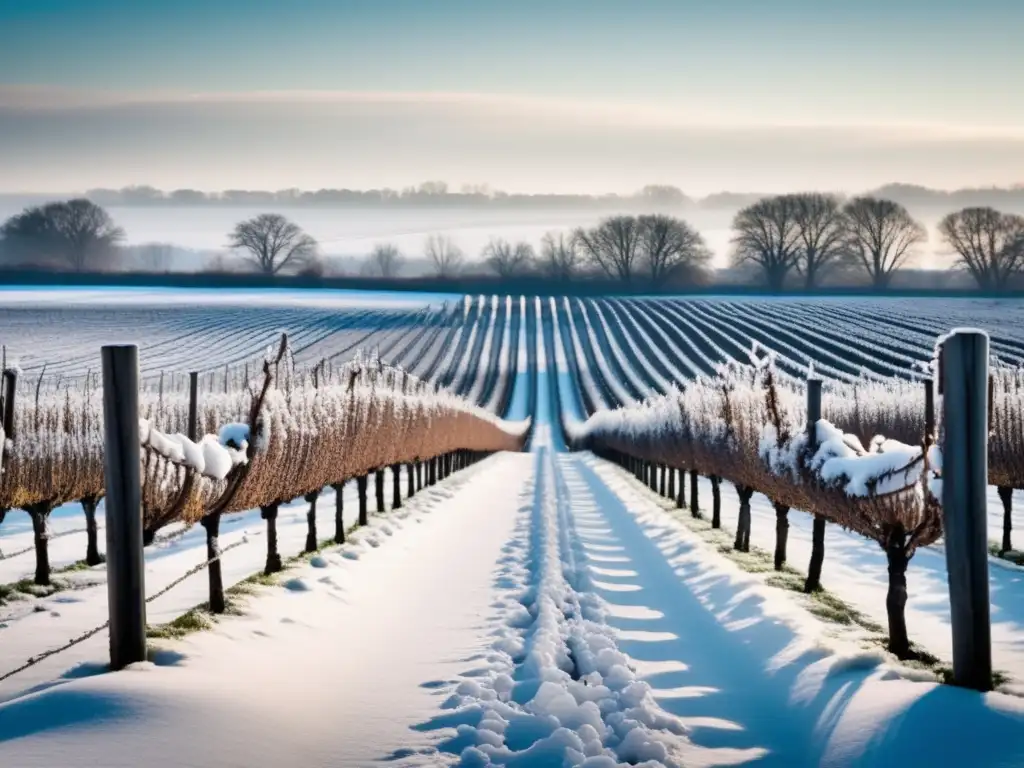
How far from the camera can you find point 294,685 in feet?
22.2

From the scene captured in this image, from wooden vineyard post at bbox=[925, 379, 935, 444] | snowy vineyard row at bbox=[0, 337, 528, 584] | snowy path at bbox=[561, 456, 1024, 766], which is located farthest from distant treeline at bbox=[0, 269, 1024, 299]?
wooden vineyard post at bbox=[925, 379, 935, 444]

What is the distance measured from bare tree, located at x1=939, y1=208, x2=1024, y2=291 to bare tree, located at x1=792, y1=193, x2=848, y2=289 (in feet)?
91.7

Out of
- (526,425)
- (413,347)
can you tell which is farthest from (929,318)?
(413,347)

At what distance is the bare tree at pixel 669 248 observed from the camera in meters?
133

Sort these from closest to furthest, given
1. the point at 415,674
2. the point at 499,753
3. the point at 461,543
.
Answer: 1. the point at 499,753
2. the point at 415,674
3. the point at 461,543

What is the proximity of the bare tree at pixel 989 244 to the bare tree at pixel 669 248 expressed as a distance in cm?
4212

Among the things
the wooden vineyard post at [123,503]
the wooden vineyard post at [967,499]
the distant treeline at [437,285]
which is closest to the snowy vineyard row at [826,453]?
the wooden vineyard post at [967,499]

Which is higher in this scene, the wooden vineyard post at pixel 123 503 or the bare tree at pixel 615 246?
the bare tree at pixel 615 246

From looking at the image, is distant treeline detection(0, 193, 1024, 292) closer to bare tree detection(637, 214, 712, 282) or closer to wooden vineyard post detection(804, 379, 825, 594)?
bare tree detection(637, 214, 712, 282)

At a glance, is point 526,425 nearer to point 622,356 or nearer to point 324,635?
point 622,356

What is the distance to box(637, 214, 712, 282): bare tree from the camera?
5231 inches

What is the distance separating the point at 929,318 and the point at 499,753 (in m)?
82.0

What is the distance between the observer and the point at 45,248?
86.2 m

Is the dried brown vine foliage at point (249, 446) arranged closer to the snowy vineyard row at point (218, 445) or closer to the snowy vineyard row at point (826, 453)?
the snowy vineyard row at point (218, 445)
